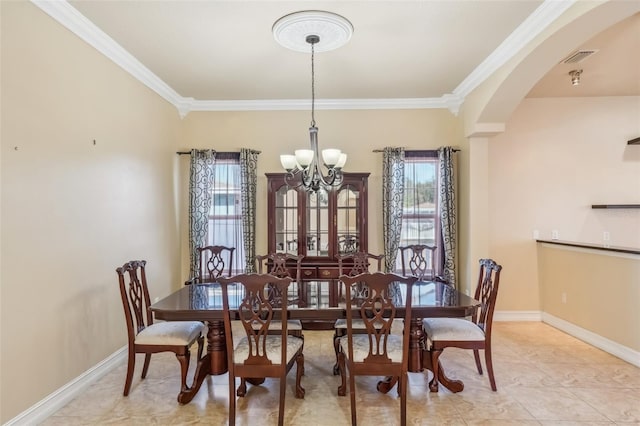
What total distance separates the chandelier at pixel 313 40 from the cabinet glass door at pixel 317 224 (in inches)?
52.1

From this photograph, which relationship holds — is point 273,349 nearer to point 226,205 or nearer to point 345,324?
point 345,324

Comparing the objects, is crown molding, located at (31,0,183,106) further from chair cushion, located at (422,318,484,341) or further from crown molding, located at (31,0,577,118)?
chair cushion, located at (422,318,484,341)

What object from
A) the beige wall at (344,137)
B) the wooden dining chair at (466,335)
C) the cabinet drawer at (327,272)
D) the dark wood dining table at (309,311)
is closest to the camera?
the dark wood dining table at (309,311)

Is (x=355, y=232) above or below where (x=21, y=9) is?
below

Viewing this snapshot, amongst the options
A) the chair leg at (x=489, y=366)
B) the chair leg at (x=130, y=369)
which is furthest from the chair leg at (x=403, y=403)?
the chair leg at (x=130, y=369)

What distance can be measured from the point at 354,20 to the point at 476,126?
6.84 ft

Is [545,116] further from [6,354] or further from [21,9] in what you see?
[6,354]

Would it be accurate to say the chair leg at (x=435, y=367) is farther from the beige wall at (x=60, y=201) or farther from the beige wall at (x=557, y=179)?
the beige wall at (x=60, y=201)

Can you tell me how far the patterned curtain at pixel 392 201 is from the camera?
4.61 m

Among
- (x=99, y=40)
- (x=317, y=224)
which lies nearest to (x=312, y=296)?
(x=317, y=224)

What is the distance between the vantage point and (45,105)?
8.13 feet

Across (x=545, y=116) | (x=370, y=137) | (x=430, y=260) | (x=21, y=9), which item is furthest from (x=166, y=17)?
(x=545, y=116)

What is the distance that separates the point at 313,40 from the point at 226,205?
2586 mm

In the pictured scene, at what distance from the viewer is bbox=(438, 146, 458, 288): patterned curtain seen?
14.9 feet
